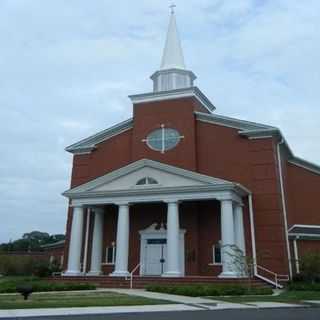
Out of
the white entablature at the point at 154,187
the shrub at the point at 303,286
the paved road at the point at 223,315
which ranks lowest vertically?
the paved road at the point at 223,315

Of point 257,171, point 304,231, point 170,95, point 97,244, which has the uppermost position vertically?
point 170,95

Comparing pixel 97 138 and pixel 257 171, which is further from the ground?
pixel 97 138

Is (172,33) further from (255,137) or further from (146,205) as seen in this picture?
(146,205)

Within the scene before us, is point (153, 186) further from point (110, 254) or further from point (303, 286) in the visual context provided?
point (303, 286)

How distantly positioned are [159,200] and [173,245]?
2842mm

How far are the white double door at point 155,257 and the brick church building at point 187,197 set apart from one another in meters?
0.06

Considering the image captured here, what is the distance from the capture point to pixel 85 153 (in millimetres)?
32406

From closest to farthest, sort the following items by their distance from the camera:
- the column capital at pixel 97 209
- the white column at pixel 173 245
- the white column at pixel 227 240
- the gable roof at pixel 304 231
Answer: the white column at pixel 227 240 → the white column at pixel 173 245 → the gable roof at pixel 304 231 → the column capital at pixel 97 209

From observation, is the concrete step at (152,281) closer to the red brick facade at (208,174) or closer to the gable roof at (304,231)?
the red brick facade at (208,174)

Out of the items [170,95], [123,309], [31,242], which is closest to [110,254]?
[170,95]

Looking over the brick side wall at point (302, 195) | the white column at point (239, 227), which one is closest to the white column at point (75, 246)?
the white column at point (239, 227)

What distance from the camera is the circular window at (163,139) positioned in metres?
29.6

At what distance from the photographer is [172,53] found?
3584cm

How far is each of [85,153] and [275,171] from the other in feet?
46.4
